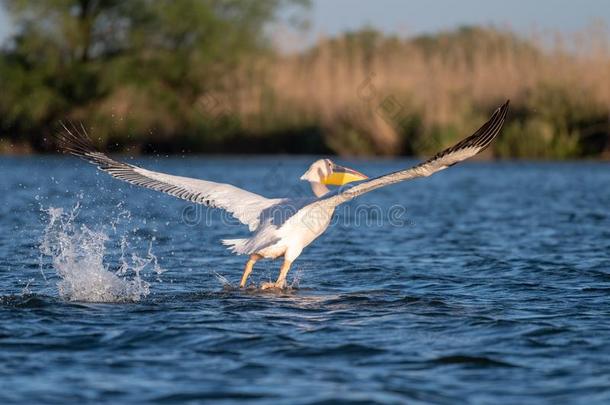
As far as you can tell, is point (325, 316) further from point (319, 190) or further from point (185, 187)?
point (185, 187)

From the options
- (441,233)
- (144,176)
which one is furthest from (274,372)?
(441,233)

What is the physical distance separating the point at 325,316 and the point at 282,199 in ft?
5.80

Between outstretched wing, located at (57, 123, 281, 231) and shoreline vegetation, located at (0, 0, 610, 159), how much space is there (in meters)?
16.0

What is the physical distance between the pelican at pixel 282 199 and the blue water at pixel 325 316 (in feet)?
1.29

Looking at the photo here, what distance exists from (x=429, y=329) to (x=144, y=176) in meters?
3.34

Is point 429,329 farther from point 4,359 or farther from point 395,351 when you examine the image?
point 4,359

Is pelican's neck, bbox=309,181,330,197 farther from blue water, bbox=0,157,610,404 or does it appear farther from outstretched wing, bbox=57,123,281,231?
blue water, bbox=0,157,610,404

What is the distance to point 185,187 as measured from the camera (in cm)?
896

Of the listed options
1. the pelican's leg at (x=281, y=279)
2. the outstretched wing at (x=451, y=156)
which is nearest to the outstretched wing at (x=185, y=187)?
the pelican's leg at (x=281, y=279)

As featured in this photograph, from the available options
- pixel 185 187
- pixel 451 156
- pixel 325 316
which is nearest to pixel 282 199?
pixel 185 187

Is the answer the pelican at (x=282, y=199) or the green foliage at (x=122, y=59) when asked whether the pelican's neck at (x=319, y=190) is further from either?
the green foliage at (x=122, y=59)

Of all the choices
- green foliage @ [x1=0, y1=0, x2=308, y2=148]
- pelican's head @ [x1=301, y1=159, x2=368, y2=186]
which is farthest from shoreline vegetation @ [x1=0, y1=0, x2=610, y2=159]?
pelican's head @ [x1=301, y1=159, x2=368, y2=186]

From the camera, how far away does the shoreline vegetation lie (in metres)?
25.2

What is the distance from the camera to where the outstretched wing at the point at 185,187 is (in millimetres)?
8836
